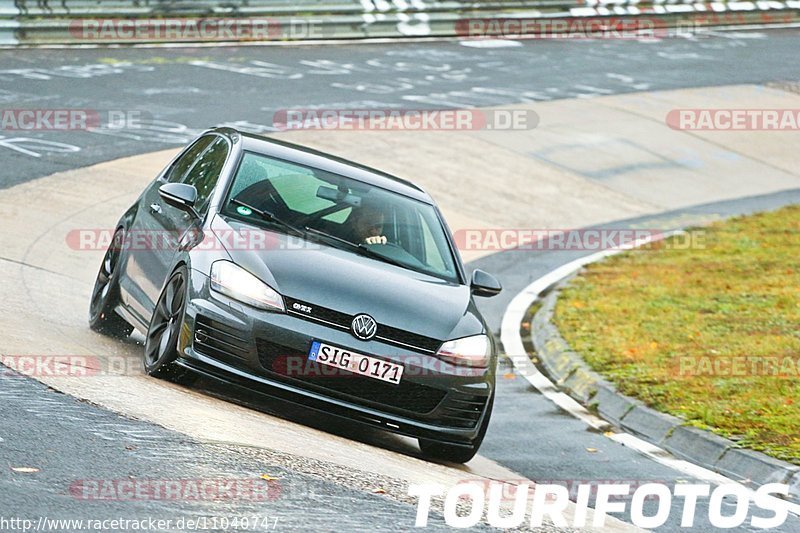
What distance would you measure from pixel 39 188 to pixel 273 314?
8.75m

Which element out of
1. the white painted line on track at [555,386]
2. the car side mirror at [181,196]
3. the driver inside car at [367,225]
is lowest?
the white painted line on track at [555,386]

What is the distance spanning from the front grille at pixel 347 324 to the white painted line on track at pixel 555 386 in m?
2.19

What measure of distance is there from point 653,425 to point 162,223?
3.79m

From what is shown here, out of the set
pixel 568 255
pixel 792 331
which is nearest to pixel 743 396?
pixel 792 331

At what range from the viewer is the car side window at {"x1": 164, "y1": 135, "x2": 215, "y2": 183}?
9977 millimetres

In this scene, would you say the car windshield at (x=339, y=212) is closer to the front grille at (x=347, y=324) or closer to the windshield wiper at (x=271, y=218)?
the windshield wiper at (x=271, y=218)

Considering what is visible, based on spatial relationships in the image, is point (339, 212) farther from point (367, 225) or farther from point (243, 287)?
point (243, 287)

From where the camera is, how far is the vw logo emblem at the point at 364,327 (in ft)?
25.1

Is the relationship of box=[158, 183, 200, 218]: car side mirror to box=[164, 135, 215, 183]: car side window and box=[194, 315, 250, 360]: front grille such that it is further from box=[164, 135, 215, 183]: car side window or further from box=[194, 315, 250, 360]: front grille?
box=[194, 315, 250, 360]: front grille

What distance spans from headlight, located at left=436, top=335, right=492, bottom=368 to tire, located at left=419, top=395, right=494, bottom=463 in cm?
27

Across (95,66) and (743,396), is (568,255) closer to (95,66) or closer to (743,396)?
(743,396)

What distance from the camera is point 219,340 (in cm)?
773

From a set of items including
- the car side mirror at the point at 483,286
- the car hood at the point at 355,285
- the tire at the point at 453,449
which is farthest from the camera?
the car side mirror at the point at 483,286

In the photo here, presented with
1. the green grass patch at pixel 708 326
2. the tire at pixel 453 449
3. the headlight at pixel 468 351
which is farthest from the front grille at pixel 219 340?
the green grass patch at pixel 708 326
